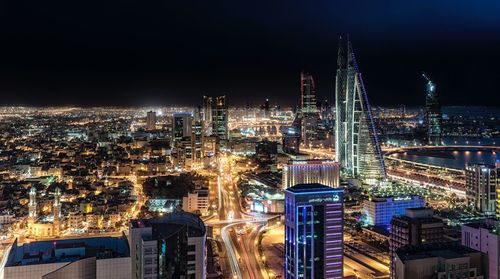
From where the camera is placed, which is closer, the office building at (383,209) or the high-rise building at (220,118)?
the office building at (383,209)

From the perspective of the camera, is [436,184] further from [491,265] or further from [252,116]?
[252,116]

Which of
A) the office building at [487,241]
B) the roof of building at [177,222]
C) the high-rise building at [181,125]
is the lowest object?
the office building at [487,241]

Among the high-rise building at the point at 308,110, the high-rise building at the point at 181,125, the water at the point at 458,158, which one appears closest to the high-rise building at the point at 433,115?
the water at the point at 458,158

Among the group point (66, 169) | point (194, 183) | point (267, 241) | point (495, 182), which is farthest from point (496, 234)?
point (66, 169)

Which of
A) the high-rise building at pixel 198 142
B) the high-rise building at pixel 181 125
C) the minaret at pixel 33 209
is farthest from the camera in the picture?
the high-rise building at pixel 181 125

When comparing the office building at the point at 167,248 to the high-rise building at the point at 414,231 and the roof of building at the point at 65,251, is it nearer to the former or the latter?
the roof of building at the point at 65,251

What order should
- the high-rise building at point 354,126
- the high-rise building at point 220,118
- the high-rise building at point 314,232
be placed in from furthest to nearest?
the high-rise building at point 220,118 → the high-rise building at point 354,126 → the high-rise building at point 314,232

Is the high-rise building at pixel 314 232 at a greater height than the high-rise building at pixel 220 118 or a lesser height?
lesser

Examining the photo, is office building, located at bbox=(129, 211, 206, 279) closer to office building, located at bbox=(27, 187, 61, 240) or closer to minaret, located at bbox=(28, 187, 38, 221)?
office building, located at bbox=(27, 187, 61, 240)
